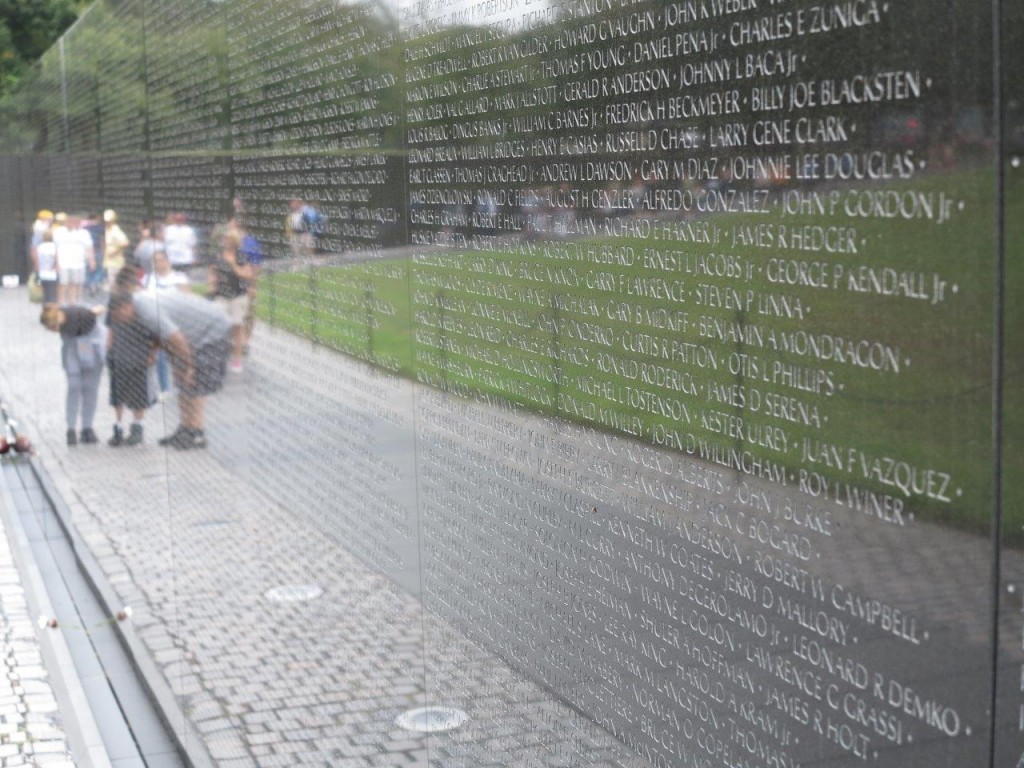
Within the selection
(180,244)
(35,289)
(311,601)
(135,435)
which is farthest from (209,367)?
(35,289)

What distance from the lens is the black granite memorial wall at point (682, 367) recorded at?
1.42m

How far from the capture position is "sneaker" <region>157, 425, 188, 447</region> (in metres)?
6.06

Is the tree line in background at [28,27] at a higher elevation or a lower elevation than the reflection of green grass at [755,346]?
higher

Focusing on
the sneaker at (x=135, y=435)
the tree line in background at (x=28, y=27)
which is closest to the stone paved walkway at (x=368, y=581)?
the sneaker at (x=135, y=435)

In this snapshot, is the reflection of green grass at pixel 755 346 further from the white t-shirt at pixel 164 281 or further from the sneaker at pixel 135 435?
the sneaker at pixel 135 435

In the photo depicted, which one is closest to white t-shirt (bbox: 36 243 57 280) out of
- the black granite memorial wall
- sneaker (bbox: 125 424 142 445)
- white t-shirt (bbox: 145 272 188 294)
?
sneaker (bbox: 125 424 142 445)

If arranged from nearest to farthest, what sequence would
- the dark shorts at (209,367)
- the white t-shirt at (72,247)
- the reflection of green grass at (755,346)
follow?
the reflection of green grass at (755,346), the dark shorts at (209,367), the white t-shirt at (72,247)

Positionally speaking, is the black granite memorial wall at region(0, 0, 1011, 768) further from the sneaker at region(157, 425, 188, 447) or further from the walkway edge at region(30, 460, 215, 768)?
the sneaker at region(157, 425, 188, 447)

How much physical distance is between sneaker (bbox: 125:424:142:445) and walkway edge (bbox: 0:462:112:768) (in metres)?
1.10

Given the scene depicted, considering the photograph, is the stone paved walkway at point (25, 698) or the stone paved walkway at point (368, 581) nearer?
the stone paved walkway at point (368, 581)

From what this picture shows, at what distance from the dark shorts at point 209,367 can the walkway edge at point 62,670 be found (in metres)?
1.50

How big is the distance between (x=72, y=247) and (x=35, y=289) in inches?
115

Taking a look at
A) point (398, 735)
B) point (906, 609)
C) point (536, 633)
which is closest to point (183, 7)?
point (398, 735)

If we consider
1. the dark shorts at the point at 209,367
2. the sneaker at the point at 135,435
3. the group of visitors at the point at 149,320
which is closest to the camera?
the group of visitors at the point at 149,320
